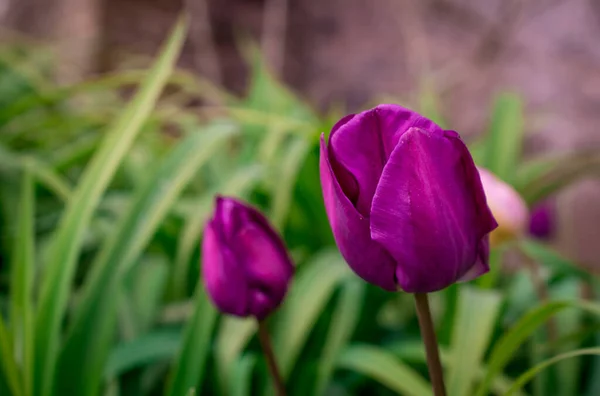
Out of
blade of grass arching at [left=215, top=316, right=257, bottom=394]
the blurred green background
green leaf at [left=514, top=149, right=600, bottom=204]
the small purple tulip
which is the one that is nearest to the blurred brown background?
green leaf at [left=514, top=149, right=600, bottom=204]

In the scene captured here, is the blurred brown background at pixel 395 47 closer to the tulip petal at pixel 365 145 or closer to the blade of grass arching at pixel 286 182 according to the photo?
the blade of grass arching at pixel 286 182

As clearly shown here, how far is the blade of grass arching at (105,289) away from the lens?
39cm

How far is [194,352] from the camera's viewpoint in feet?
1.33

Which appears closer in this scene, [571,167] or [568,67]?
[571,167]

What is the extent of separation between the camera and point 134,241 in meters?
0.43

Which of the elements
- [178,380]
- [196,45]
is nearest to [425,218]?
[178,380]

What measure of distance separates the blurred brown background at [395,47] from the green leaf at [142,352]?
96 cm

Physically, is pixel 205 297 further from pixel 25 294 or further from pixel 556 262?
pixel 556 262

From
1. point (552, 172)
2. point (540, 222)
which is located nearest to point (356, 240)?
point (552, 172)

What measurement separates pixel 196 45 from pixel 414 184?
226cm

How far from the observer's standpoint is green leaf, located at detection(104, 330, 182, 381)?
1.53 feet

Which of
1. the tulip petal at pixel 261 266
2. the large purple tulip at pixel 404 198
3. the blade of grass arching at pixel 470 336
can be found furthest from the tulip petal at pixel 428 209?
the blade of grass arching at pixel 470 336

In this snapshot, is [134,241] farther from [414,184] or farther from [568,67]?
[568,67]

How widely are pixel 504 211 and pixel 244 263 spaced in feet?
0.79
